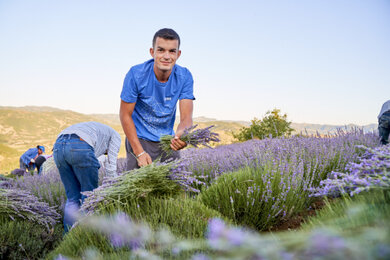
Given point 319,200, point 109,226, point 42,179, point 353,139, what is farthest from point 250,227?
point 42,179

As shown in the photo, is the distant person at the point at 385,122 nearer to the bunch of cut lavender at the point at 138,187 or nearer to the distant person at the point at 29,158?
the bunch of cut lavender at the point at 138,187

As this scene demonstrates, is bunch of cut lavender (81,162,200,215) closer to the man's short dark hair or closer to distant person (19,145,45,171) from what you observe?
the man's short dark hair

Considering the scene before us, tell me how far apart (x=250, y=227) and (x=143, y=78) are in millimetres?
1766

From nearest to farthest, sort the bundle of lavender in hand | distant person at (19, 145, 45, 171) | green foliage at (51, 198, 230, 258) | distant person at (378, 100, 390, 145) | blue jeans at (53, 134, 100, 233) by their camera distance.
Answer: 1. green foliage at (51, 198, 230, 258)
2. the bundle of lavender in hand
3. blue jeans at (53, 134, 100, 233)
4. distant person at (378, 100, 390, 145)
5. distant person at (19, 145, 45, 171)

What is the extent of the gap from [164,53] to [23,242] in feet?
6.67

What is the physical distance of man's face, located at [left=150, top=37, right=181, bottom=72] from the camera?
2748 millimetres

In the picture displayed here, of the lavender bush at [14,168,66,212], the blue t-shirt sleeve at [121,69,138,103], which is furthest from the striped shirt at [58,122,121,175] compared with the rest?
the lavender bush at [14,168,66,212]

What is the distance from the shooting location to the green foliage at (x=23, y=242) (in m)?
2.09

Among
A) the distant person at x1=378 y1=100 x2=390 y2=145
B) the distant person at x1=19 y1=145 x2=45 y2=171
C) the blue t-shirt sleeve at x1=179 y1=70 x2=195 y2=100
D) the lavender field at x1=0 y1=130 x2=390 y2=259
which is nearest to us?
the lavender field at x1=0 y1=130 x2=390 y2=259

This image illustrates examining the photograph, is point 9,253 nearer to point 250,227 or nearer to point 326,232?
point 250,227

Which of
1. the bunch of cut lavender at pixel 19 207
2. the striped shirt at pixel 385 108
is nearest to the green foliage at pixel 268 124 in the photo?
the striped shirt at pixel 385 108

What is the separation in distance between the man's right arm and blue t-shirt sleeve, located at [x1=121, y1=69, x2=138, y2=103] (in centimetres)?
5

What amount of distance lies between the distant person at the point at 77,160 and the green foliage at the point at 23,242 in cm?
43

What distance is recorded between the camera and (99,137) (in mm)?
3279
